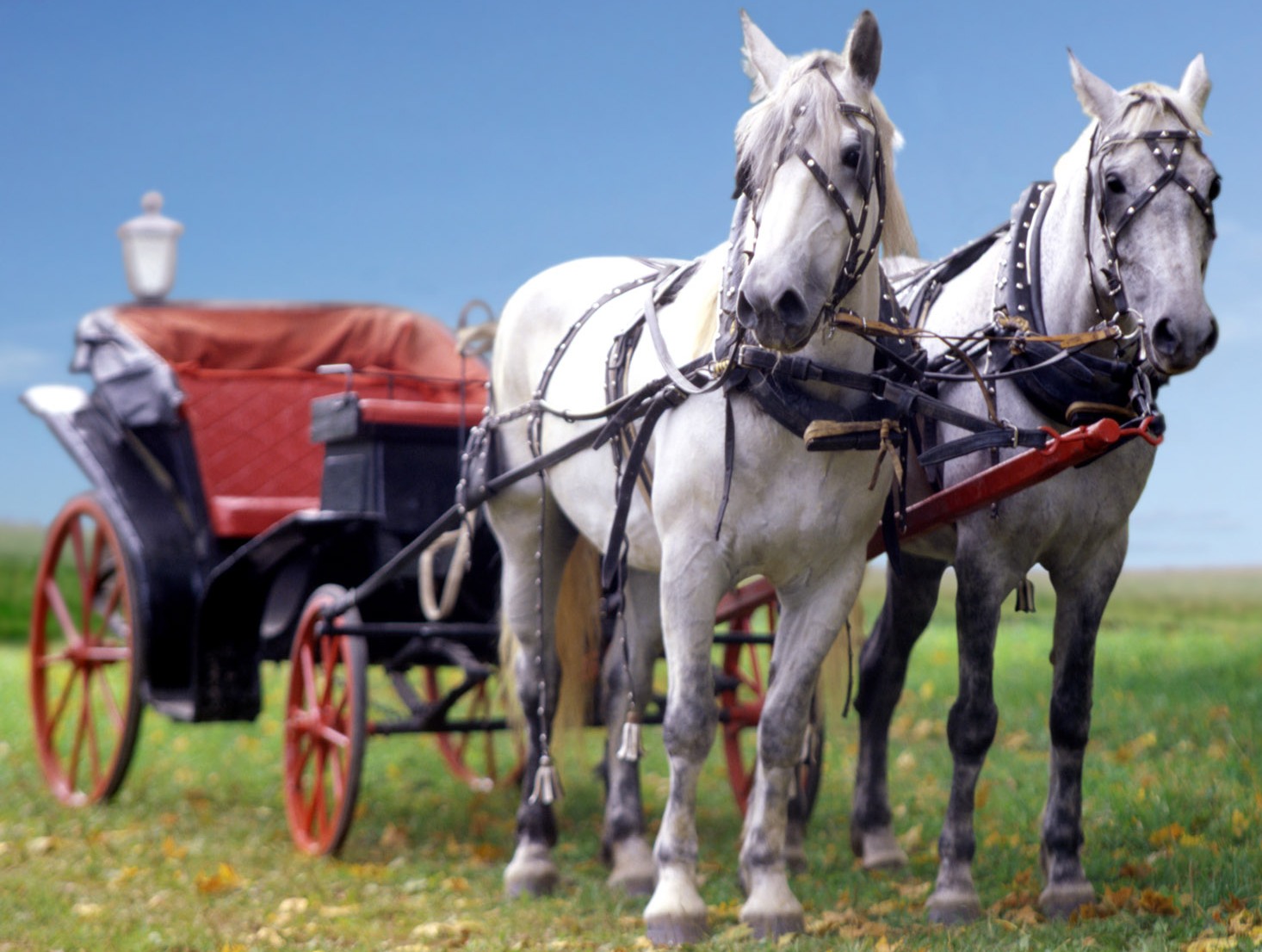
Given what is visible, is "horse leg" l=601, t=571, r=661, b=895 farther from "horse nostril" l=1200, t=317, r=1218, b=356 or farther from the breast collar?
"horse nostril" l=1200, t=317, r=1218, b=356

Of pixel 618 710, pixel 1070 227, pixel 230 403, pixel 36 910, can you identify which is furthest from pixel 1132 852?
pixel 230 403

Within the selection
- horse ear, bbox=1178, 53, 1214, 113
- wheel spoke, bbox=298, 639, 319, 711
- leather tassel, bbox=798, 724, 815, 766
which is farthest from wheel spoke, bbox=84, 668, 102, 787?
horse ear, bbox=1178, 53, 1214, 113

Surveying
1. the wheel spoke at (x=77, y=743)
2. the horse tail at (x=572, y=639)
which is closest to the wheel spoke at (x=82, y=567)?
the wheel spoke at (x=77, y=743)

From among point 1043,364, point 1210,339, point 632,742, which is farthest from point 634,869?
point 1210,339

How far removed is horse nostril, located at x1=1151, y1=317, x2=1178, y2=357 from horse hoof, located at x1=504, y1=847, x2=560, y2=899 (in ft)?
8.93

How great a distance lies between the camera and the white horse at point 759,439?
335 cm

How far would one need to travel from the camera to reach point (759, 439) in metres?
3.66

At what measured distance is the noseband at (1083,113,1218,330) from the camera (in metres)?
3.50

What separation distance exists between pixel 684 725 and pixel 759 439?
80 centimetres

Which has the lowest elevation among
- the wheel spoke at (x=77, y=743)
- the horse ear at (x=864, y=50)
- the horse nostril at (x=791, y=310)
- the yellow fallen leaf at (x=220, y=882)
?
the yellow fallen leaf at (x=220, y=882)

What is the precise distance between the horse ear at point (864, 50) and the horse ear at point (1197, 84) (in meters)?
0.87

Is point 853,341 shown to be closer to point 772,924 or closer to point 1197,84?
point 1197,84

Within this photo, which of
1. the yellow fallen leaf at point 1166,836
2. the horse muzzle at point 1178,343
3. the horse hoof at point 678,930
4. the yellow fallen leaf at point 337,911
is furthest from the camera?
the yellow fallen leaf at point 1166,836

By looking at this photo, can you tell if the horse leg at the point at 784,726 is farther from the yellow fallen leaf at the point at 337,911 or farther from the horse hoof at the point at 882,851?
the yellow fallen leaf at the point at 337,911
